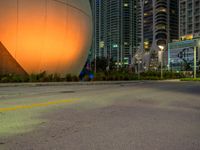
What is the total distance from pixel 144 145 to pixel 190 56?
448 ft

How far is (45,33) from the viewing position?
73.3 feet

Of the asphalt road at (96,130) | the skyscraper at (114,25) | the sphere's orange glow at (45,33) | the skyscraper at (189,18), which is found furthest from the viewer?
the skyscraper at (189,18)

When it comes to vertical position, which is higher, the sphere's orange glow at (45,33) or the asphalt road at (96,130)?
the sphere's orange glow at (45,33)

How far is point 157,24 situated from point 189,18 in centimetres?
2917

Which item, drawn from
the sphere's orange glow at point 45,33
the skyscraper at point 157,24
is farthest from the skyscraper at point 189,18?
the sphere's orange glow at point 45,33

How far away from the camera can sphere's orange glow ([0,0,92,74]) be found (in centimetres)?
2045

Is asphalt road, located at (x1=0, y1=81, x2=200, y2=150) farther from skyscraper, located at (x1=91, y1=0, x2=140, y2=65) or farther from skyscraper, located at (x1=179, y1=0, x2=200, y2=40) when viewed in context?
skyscraper, located at (x1=179, y1=0, x2=200, y2=40)

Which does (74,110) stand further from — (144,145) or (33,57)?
(33,57)

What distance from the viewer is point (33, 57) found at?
2189cm

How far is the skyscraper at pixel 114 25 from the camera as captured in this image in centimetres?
12581

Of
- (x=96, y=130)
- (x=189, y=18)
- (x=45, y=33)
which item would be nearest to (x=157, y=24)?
(x=189, y=18)

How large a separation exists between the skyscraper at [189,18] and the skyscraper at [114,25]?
33.9 meters

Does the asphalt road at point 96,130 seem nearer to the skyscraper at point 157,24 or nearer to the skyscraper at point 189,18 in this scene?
the skyscraper at point 189,18

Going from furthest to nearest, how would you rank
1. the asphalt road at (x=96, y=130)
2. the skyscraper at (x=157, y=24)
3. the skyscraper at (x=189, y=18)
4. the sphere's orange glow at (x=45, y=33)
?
the skyscraper at (x=157, y=24), the skyscraper at (x=189, y=18), the sphere's orange glow at (x=45, y=33), the asphalt road at (x=96, y=130)
